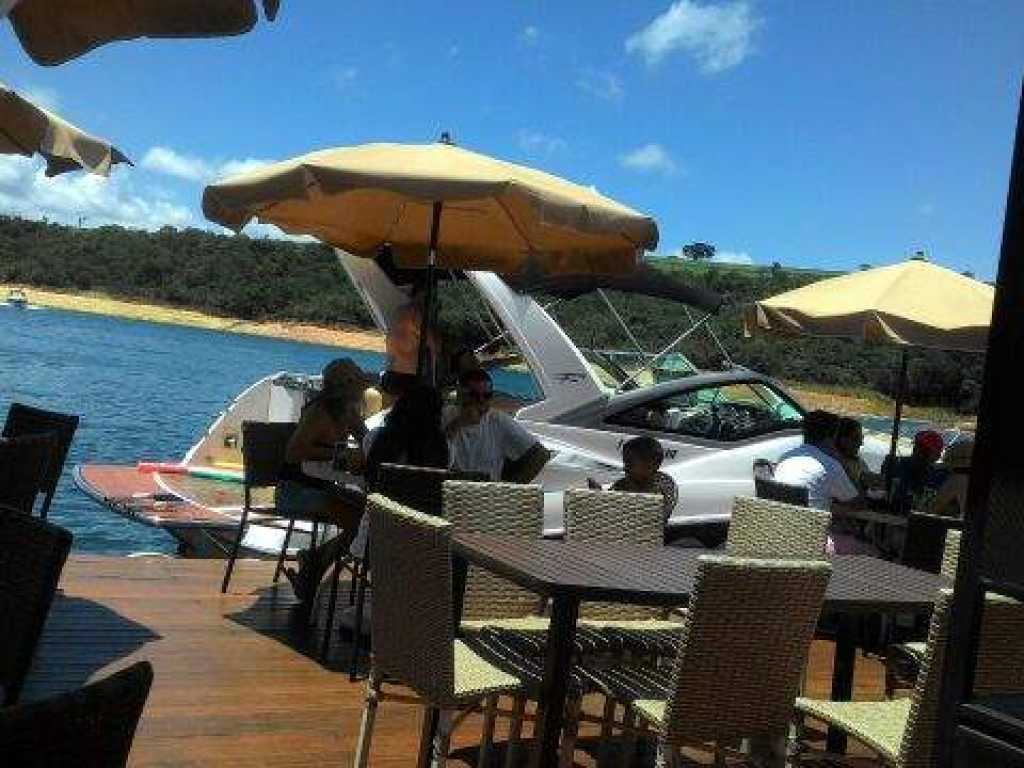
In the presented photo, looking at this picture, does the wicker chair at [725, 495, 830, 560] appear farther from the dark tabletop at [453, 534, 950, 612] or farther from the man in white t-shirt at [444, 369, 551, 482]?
the man in white t-shirt at [444, 369, 551, 482]

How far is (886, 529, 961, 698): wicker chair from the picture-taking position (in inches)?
159

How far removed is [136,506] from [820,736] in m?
6.58

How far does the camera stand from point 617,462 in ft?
25.4

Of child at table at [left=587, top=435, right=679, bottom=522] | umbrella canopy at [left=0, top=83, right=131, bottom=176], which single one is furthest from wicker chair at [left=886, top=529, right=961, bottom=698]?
umbrella canopy at [left=0, top=83, right=131, bottom=176]

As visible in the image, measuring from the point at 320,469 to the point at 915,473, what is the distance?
4.72 meters

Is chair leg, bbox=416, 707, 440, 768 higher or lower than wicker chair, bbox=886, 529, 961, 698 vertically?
lower

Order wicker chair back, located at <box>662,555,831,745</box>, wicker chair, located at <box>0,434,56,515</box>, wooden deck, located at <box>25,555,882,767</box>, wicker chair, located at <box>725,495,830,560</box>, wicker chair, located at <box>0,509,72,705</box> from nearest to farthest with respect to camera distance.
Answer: wicker chair, located at <box>0,509,72,705</box>, wicker chair back, located at <box>662,555,831,745</box>, wicker chair, located at <box>0,434,56,515</box>, wooden deck, located at <box>25,555,882,767</box>, wicker chair, located at <box>725,495,830,560</box>

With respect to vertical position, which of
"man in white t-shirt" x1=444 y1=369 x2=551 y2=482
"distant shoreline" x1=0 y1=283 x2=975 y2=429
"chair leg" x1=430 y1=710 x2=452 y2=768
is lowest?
"chair leg" x1=430 y1=710 x2=452 y2=768

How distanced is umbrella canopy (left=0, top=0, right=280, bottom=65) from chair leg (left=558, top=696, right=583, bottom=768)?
2083 millimetres

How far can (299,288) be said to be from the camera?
2302 inches

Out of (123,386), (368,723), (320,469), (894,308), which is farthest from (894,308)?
(123,386)

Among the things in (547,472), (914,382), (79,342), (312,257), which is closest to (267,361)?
(79,342)

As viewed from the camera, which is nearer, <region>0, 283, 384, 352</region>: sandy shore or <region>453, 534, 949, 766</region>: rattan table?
<region>453, 534, 949, 766</region>: rattan table

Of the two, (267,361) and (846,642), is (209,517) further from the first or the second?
(267,361)
